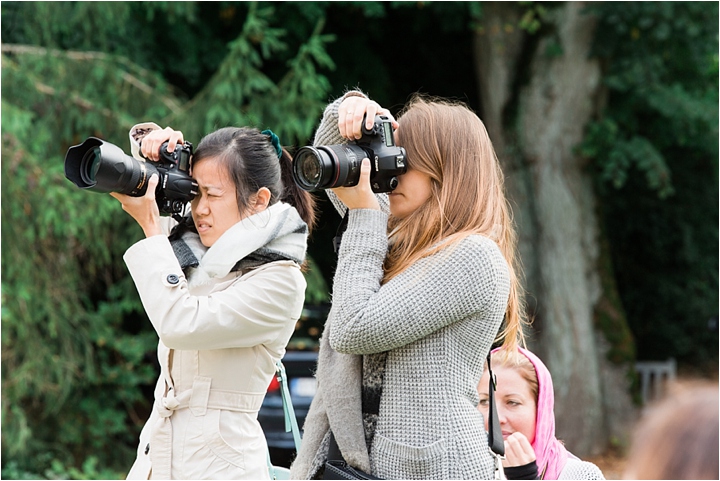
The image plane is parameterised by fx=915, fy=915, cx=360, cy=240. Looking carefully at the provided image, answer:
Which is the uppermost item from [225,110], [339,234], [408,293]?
[225,110]

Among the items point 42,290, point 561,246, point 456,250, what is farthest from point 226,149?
point 561,246

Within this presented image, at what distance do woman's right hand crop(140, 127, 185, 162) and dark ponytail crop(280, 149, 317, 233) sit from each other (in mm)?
315

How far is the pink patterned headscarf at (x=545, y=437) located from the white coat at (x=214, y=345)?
65 centimetres

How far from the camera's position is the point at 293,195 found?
2.51 meters

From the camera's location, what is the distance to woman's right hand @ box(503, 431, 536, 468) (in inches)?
89.4

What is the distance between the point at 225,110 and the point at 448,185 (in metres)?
4.25

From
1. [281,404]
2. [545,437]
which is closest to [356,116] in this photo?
[545,437]

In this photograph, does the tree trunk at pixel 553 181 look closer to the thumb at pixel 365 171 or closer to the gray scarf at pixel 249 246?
the gray scarf at pixel 249 246

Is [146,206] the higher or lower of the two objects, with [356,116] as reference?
lower

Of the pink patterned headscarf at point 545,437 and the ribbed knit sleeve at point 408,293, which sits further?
the pink patterned headscarf at point 545,437

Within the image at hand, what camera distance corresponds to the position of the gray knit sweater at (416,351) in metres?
1.86

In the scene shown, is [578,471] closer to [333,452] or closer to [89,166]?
[333,452]

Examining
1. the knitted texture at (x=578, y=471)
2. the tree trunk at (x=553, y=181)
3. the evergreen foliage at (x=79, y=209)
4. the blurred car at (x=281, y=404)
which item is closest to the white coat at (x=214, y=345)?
the knitted texture at (x=578, y=471)

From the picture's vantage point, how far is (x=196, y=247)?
2.32 m
